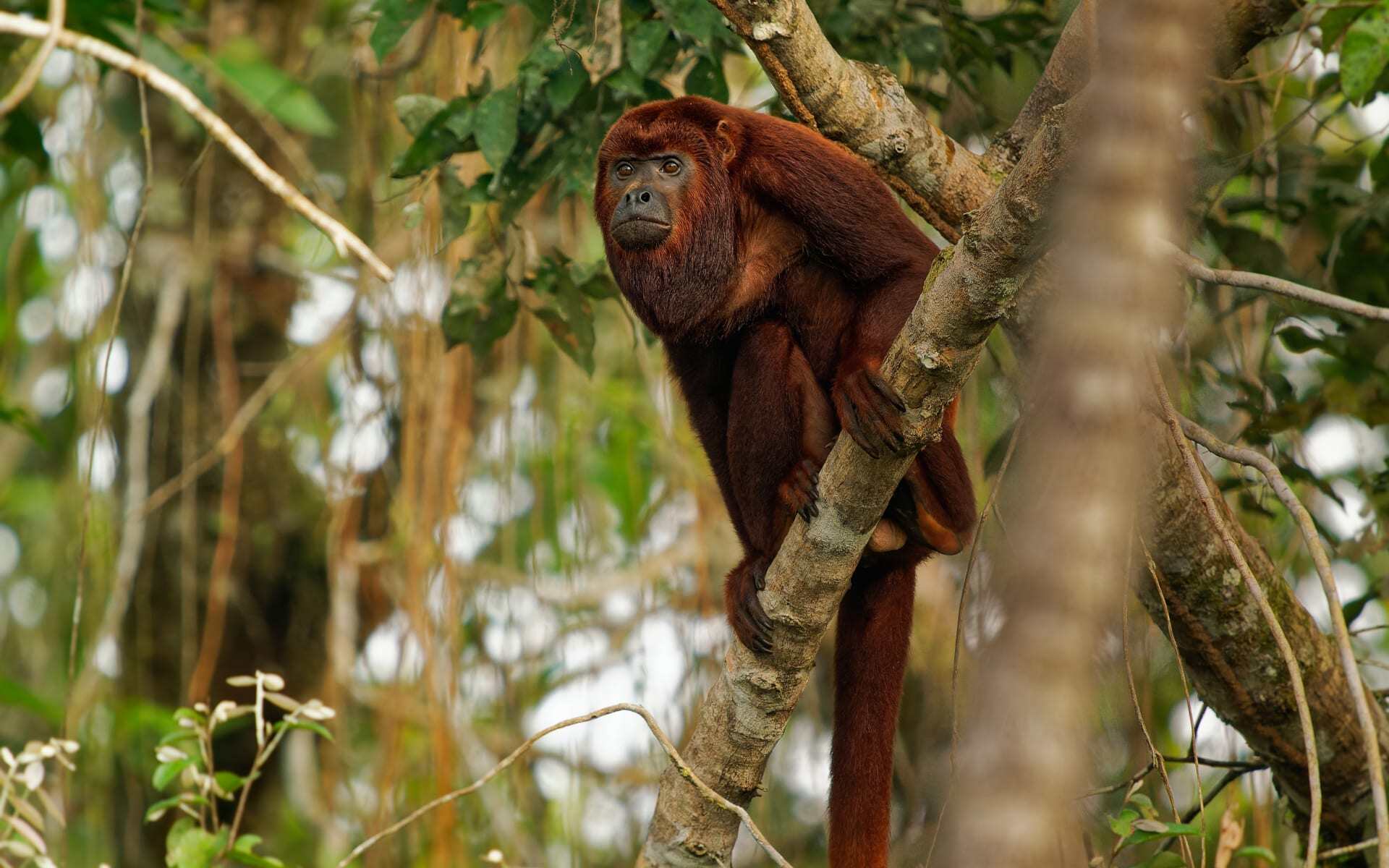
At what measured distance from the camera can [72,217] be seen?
3.91 meters

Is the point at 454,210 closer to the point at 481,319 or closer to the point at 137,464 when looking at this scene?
the point at 481,319

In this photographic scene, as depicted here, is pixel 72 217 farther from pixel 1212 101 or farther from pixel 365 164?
pixel 1212 101

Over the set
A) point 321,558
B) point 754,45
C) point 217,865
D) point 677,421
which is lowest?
point 217,865

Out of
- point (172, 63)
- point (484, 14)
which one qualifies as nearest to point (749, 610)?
point (484, 14)

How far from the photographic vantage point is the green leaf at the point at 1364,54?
2357mm

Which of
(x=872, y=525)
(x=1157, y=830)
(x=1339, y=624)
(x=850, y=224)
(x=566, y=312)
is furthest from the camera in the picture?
(x=566, y=312)

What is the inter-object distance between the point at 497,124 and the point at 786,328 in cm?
74

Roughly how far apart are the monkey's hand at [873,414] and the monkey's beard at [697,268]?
0.72m

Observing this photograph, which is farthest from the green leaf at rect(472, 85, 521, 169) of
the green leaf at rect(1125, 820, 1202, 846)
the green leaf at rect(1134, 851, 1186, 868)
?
the green leaf at rect(1134, 851, 1186, 868)

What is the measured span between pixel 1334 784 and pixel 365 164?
2968mm

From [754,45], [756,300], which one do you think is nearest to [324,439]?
[756,300]

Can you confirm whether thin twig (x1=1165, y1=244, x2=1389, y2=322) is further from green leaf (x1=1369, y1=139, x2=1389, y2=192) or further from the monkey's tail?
green leaf (x1=1369, y1=139, x2=1389, y2=192)

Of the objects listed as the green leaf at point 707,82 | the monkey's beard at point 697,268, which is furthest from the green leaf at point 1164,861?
the green leaf at point 707,82

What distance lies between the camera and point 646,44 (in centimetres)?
261
